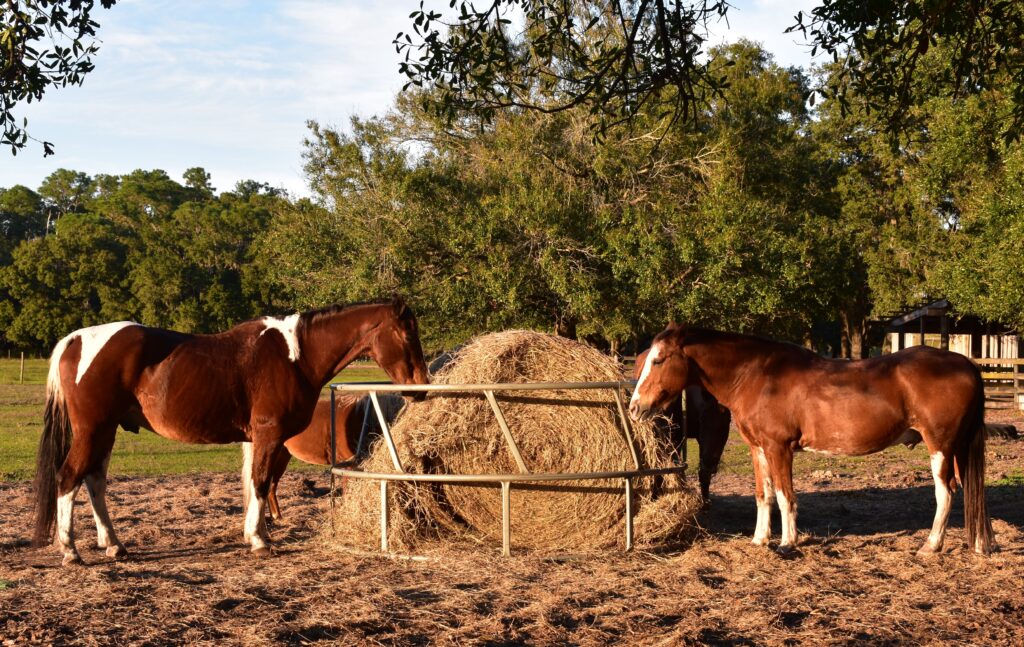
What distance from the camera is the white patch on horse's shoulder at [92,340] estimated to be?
689 centimetres

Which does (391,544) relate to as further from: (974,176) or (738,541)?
(974,176)

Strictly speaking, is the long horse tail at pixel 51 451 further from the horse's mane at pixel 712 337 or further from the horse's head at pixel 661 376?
the horse's mane at pixel 712 337

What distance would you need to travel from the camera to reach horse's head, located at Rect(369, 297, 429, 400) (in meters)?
7.12

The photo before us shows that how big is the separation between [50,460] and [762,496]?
520cm

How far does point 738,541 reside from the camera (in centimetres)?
709

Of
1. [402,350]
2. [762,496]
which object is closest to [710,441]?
[762,496]

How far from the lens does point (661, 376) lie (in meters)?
7.01

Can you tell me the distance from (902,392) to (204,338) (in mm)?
5166

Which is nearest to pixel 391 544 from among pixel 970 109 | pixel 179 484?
pixel 179 484

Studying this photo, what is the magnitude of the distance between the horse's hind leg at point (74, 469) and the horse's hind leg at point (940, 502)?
19.2ft

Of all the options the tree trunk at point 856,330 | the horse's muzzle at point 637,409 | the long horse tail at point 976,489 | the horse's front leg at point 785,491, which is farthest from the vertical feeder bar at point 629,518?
the tree trunk at point 856,330

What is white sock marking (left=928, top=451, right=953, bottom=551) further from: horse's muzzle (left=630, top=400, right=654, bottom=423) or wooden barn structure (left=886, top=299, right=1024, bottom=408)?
wooden barn structure (left=886, top=299, right=1024, bottom=408)

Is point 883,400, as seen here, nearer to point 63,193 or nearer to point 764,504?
point 764,504

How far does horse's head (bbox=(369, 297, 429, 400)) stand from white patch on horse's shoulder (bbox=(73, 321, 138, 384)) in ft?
5.88
